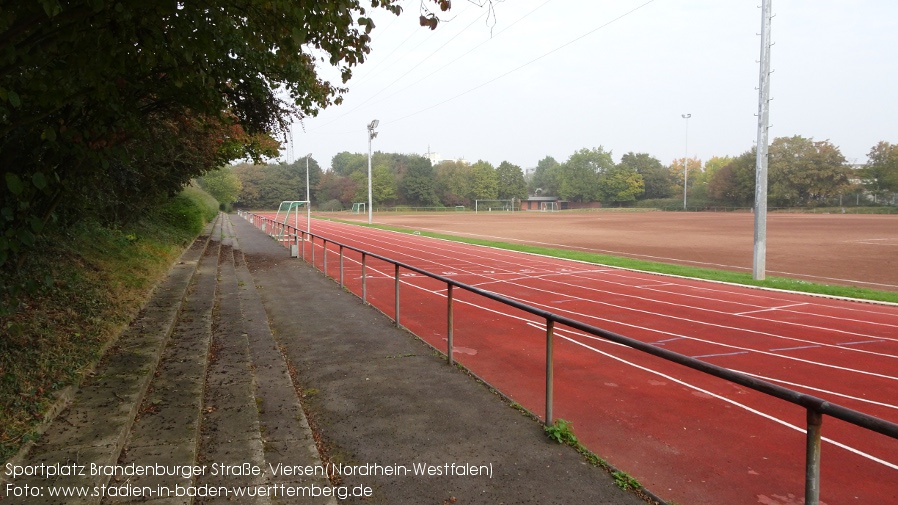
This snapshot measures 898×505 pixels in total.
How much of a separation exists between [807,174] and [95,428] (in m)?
91.3

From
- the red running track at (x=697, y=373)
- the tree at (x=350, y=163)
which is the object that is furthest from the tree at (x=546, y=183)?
the red running track at (x=697, y=373)

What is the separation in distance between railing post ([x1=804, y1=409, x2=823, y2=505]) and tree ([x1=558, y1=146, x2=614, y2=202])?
120 m

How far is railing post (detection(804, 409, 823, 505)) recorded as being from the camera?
2343 millimetres

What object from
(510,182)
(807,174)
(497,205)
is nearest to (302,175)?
(497,205)

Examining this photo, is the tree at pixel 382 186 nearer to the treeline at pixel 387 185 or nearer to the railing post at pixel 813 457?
the treeline at pixel 387 185

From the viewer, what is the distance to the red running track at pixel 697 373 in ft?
13.4

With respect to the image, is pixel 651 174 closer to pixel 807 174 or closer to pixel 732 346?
pixel 807 174

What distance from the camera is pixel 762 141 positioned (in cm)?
1541

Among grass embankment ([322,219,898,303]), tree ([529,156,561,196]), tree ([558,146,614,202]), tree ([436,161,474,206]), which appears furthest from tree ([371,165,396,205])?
grass embankment ([322,219,898,303])

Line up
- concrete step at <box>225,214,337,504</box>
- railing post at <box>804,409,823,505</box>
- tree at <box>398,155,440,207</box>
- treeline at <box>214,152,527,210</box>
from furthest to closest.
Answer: tree at <box>398,155,440,207</box>
treeline at <box>214,152,527,210</box>
concrete step at <box>225,214,337,504</box>
railing post at <box>804,409,823,505</box>

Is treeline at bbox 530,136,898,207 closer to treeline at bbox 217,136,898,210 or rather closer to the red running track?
treeline at bbox 217,136,898,210

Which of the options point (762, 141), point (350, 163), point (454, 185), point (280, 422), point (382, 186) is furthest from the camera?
point (350, 163)

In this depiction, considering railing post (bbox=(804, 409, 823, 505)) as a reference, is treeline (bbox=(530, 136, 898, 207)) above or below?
above

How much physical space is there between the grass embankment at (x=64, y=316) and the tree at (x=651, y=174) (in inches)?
4454
